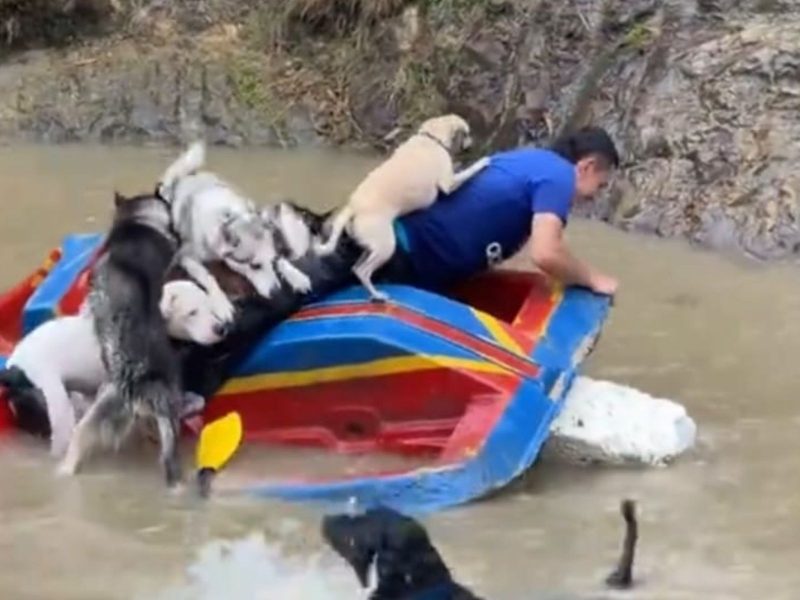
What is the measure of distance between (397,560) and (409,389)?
1.34m

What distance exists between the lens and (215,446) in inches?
206

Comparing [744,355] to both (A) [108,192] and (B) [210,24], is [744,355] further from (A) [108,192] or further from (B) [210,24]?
(B) [210,24]

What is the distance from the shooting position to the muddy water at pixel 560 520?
14.8ft

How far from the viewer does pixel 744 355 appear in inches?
261

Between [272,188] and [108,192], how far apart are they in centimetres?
94

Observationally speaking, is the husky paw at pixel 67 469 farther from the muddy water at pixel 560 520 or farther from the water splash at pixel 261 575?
the water splash at pixel 261 575

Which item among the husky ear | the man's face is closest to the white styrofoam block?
the man's face

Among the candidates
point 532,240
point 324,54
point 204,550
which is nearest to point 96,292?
point 204,550

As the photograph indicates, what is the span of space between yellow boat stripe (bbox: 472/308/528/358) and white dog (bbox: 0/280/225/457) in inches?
32.1

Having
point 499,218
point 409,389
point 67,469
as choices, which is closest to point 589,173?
point 499,218

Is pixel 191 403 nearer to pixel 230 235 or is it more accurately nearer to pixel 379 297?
pixel 230 235

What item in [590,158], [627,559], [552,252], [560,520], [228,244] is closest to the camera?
[627,559]

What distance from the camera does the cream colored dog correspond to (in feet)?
18.6

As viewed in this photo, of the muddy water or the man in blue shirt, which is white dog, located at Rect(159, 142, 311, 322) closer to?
the man in blue shirt
